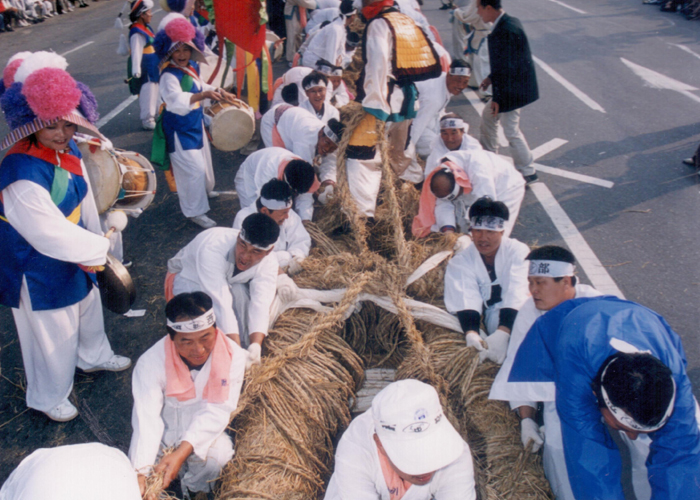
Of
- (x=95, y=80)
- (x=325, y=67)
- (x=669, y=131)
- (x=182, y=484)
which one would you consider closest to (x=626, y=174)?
(x=669, y=131)

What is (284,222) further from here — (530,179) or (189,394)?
(530,179)

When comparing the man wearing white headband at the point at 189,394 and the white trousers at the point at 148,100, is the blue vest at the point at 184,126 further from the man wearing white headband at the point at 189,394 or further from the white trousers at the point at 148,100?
the man wearing white headband at the point at 189,394

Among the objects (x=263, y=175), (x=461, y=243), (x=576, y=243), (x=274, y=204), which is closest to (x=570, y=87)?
(x=576, y=243)

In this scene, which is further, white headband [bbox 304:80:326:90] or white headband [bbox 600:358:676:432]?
white headband [bbox 304:80:326:90]

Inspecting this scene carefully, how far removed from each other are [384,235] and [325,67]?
325cm

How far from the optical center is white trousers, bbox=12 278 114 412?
302 centimetres

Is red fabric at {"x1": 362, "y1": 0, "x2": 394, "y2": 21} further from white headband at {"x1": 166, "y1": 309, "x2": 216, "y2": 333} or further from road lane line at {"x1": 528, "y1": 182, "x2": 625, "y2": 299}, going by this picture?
white headband at {"x1": 166, "y1": 309, "x2": 216, "y2": 333}

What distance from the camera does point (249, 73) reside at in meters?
6.61

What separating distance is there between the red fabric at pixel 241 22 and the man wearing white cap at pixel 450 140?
235 centimetres

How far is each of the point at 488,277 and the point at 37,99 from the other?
270 cm

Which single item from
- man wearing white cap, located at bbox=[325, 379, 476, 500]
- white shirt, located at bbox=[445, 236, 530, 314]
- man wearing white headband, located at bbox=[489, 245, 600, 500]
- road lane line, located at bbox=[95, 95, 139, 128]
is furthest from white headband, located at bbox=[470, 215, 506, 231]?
road lane line, located at bbox=[95, 95, 139, 128]

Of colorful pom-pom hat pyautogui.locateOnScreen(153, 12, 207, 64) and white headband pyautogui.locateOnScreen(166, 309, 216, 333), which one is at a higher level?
colorful pom-pom hat pyautogui.locateOnScreen(153, 12, 207, 64)

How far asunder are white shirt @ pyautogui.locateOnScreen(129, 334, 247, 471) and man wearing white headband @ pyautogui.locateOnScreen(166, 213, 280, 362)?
32 cm

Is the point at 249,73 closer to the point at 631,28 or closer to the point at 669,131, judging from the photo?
the point at 669,131
